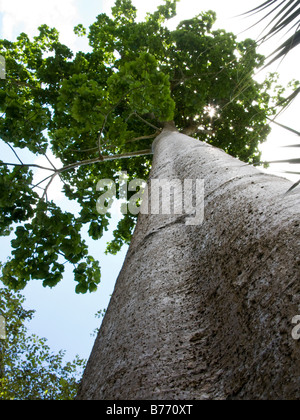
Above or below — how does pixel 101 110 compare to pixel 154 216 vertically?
above

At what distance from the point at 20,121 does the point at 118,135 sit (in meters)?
1.20

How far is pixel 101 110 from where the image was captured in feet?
11.3

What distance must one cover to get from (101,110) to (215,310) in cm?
296

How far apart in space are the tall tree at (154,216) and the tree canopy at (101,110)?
2 centimetres

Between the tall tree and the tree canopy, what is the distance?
2 cm

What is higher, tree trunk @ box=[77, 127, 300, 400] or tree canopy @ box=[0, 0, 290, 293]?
tree canopy @ box=[0, 0, 290, 293]

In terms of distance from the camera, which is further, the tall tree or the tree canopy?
the tree canopy

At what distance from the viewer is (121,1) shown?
26.2 ft

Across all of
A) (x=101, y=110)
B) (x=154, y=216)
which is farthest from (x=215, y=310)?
(x=101, y=110)

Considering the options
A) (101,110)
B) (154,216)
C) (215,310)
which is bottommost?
(215,310)

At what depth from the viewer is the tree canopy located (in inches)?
137

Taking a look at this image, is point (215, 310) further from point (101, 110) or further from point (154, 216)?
point (101, 110)
